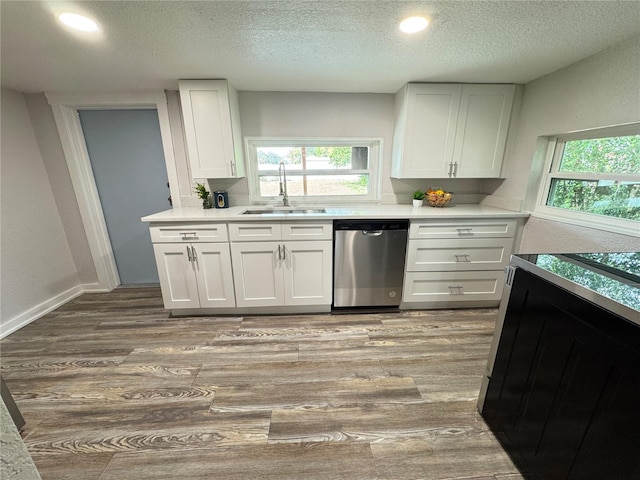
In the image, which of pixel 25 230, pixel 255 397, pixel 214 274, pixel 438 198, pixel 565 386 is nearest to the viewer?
pixel 565 386

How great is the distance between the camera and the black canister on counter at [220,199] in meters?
2.49

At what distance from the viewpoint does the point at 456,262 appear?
2219 mm

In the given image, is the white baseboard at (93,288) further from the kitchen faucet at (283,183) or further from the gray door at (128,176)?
the kitchen faucet at (283,183)

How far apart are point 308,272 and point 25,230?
2747 millimetres

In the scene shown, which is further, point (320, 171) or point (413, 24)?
point (320, 171)

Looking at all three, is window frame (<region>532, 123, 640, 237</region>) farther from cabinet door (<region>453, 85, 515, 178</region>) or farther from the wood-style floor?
the wood-style floor

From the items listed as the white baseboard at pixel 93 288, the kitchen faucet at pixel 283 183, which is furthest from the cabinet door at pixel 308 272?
the white baseboard at pixel 93 288

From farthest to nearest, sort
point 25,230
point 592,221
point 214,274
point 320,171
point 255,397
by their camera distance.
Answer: point 320,171 → point 25,230 → point 214,274 → point 592,221 → point 255,397

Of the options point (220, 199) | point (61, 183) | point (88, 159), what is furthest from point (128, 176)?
point (220, 199)

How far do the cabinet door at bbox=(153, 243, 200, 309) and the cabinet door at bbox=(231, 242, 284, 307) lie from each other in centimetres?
40

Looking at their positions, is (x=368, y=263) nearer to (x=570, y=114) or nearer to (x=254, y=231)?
(x=254, y=231)

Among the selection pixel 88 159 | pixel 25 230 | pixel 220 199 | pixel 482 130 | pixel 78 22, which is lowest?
pixel 25 230

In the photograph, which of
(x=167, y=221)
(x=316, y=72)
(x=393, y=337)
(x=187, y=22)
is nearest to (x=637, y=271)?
(x=393, y=337)

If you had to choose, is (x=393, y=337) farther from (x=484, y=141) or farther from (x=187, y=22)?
(x=187, y=22)
